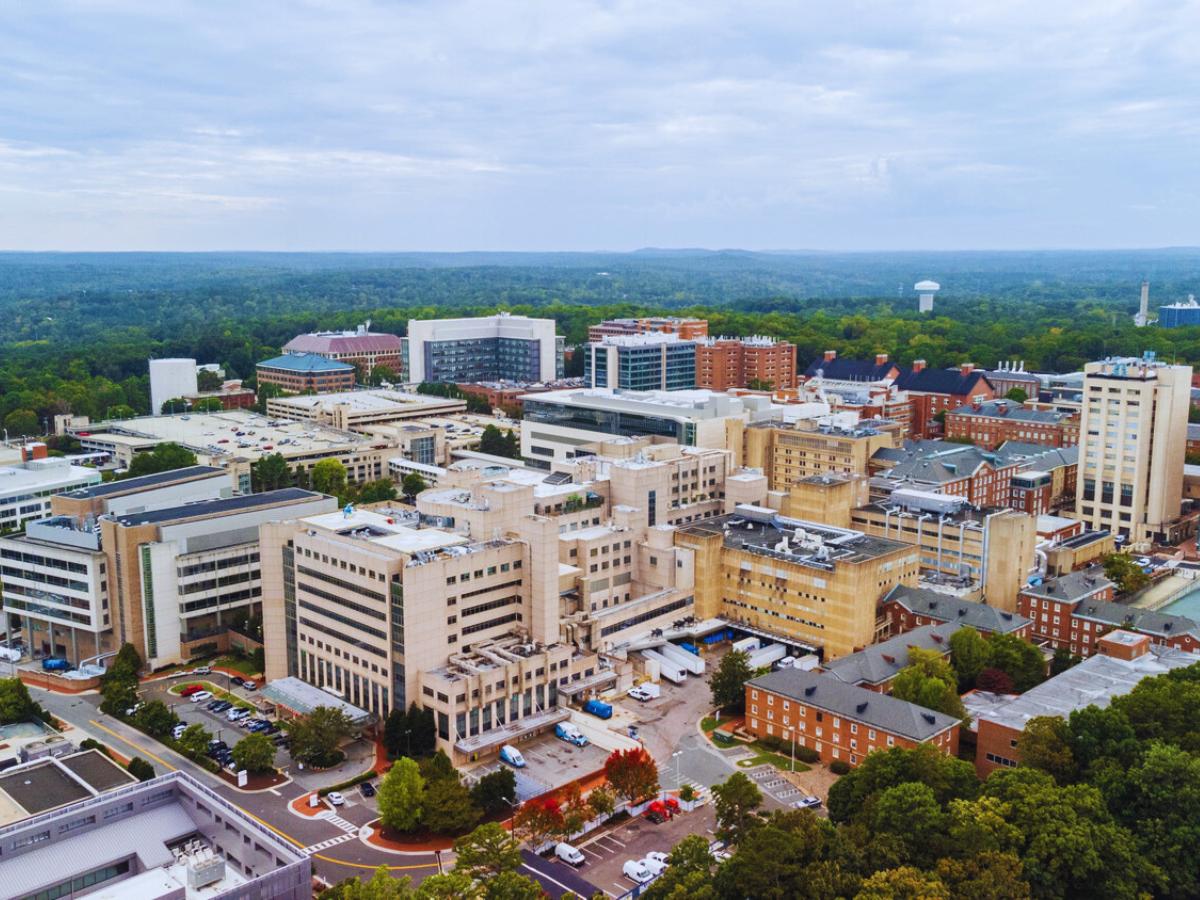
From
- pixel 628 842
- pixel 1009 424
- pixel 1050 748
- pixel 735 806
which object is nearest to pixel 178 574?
pixel 628 842

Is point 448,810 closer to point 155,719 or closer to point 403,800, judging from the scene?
point 403,800

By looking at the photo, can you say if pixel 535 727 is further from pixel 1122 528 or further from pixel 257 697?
pixel 1122 528

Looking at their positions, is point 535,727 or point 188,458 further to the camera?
point 188,458

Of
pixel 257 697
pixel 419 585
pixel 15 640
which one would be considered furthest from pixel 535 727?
pixel 15 640

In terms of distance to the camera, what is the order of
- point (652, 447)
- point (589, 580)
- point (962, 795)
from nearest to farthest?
point (962, 795), point (589, 580), point (652, 447)

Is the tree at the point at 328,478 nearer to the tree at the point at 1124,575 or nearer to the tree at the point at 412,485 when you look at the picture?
the tree at the point at 412,485

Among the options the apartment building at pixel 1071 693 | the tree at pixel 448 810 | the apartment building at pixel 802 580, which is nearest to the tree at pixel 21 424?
the apartment building at pixel 802 580
